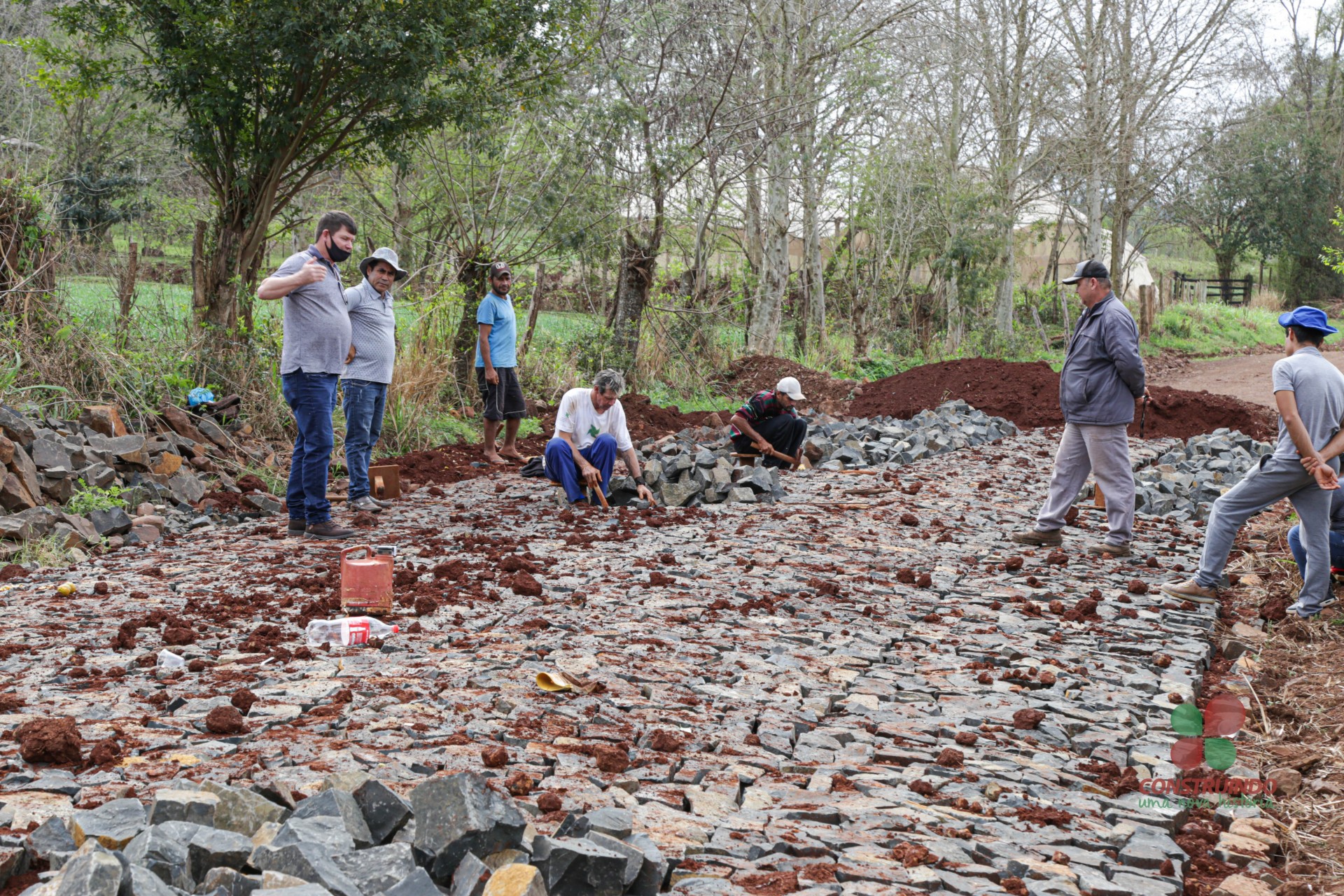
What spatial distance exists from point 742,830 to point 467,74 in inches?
384

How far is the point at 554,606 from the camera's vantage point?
5.61 m

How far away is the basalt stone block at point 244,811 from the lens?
2.75 m

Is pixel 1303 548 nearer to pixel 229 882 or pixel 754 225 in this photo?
pixel 229 882

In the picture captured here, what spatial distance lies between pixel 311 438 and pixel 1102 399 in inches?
212

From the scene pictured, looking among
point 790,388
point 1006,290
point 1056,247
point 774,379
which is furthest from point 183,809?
point 1056,247

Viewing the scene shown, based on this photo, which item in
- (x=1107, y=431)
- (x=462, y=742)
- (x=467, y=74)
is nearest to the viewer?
(x=462, y=742)

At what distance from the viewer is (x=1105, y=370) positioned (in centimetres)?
717

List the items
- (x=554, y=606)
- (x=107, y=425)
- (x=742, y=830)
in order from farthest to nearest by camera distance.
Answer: (x=107, y=425) < (x=554, y=606) < (x=742, y=830)

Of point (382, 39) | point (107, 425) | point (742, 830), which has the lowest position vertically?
point (742, 830)

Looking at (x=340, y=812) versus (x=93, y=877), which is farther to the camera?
(x=340, y=812)

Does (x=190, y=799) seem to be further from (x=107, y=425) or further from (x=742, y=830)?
(x=107, y=425)

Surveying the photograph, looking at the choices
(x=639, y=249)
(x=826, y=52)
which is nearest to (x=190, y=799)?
(x=639, y=249)

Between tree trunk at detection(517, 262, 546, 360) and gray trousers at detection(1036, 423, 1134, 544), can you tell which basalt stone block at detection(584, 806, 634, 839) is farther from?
tree trunk at detection(517, 262, 546, 360)

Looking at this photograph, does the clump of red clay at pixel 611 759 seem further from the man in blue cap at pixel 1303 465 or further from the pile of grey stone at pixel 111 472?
the pile of grey stone at pixel 111 472
